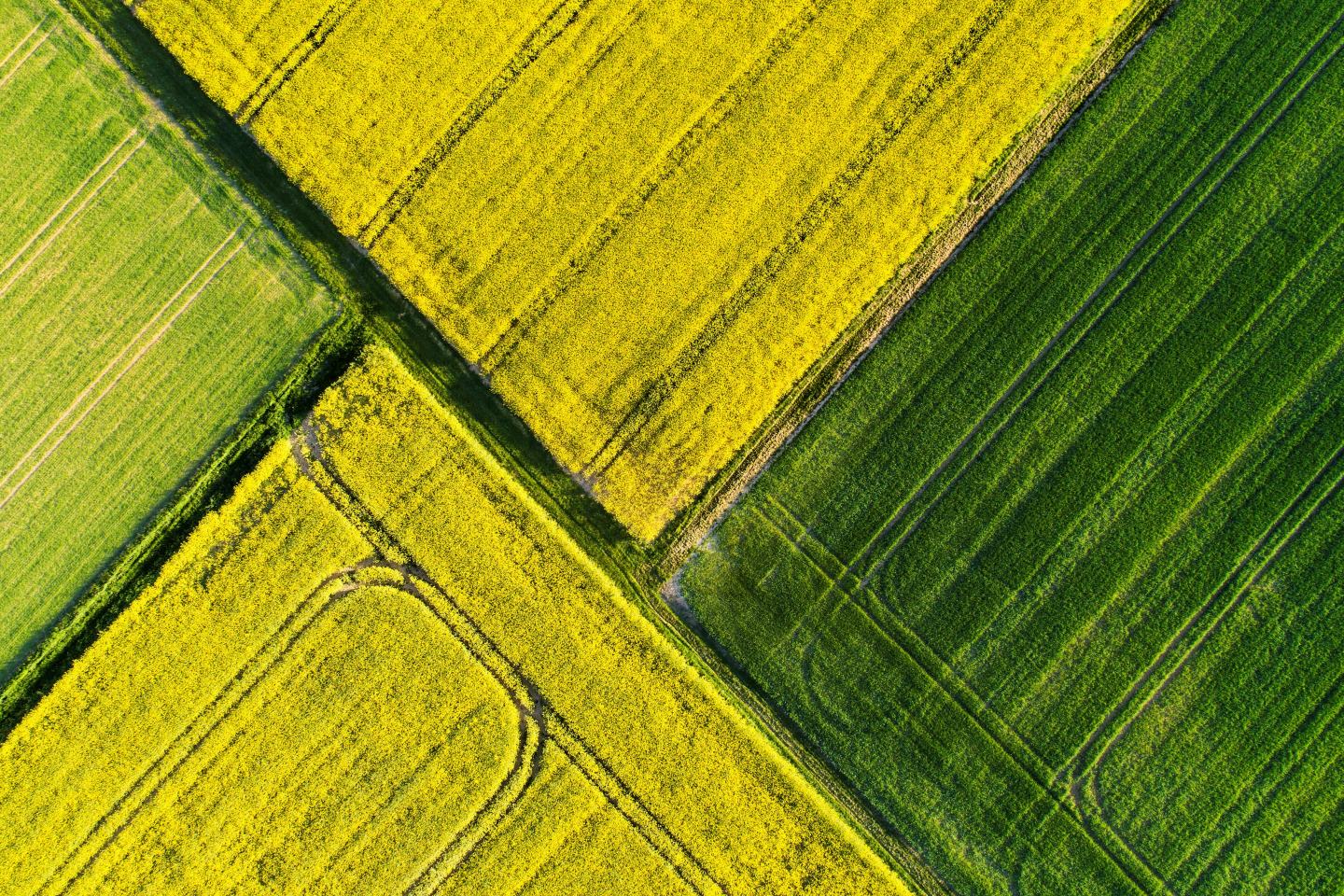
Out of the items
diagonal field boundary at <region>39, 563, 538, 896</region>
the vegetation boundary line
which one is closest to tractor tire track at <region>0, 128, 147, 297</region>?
diagonal field boundary at <region>39, 563, 538, 896</region>

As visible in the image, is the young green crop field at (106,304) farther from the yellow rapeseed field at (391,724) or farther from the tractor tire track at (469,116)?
the tractor tire track at (469,116)

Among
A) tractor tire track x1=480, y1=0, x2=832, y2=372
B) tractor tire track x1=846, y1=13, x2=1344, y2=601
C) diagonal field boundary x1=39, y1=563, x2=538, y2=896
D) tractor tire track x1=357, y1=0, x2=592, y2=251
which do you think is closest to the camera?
tractor tire track x1=846, y1=13, x2=1344, y2=601

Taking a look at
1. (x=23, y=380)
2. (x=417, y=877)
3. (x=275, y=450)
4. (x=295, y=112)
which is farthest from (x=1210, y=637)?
(x=23, y=380)

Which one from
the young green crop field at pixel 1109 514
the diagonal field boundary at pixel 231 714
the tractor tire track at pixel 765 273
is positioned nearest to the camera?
the young green crop field at pixel 1109 514

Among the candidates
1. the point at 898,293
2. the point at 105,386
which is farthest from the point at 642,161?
the point at 105,386

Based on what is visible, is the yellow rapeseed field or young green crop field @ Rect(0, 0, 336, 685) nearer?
the yellow rapeseed field

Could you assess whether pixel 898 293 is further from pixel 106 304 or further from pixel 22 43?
pixel 22 43

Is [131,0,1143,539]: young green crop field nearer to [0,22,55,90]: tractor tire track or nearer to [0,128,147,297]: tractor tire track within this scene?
[0,22,55,90]: tractor tire track

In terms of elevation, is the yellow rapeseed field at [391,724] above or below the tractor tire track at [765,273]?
below

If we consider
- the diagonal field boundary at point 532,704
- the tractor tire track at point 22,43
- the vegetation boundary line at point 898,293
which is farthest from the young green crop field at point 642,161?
the diagonal field boundary at point 532,704
